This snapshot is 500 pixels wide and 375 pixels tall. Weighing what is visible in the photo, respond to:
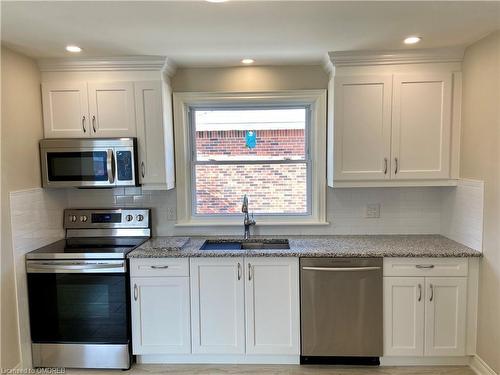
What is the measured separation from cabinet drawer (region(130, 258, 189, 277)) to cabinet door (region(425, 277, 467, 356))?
5.91ft

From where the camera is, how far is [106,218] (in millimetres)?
2986

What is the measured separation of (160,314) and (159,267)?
0.36 metres

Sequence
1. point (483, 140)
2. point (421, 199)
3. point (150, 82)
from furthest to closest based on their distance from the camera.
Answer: point (421, 199)
point (150, 82)
point (483, 140)

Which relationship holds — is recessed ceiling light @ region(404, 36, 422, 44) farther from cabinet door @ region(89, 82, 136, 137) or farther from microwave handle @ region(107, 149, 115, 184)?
microwave handle @ region(107, 149, 115, 184)

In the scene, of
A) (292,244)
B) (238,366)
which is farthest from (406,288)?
(238,366)

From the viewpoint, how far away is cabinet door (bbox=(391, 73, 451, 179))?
102 inches

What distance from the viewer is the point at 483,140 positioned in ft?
7.55

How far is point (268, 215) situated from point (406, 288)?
1.27 metres

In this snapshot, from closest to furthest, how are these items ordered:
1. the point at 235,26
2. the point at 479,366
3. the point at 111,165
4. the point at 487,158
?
the point at 235,26, the point at 487,158, the point at 479,366, the point at 111,165

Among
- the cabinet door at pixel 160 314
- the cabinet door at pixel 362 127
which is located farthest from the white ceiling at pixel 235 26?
the cabinet door at pixel 160 314

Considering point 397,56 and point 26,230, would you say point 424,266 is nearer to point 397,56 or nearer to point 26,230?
point 397,56

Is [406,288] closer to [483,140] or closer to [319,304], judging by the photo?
[319,304]

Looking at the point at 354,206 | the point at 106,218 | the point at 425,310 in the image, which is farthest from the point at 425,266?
the point at 106,218

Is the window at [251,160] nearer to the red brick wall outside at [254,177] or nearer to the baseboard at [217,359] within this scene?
the red brick wall outside at [254,177]
